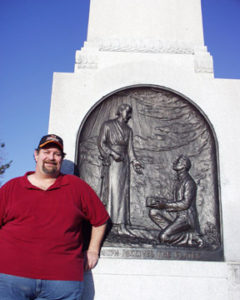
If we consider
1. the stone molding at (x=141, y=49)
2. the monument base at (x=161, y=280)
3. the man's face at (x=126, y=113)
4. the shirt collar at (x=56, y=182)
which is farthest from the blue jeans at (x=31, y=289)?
the stone molding at (x=141, y=49)

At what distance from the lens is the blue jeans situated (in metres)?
2.62

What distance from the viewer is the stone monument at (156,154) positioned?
12.5ft

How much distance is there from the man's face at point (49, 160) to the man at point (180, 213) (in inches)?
67.7

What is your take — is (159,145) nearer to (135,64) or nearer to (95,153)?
(95,153)

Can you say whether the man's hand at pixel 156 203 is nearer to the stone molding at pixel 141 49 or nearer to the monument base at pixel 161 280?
the monument base at pixel 161 280

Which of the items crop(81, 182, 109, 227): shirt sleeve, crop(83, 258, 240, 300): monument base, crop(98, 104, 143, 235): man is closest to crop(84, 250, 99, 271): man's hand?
crop(83, 258, 240, 300): monument base

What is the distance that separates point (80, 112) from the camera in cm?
457

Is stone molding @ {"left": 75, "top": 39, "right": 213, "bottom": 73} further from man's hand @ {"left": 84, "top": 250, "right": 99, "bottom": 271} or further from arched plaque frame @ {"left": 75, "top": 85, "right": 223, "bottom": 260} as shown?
man's hand @ {"left": 84, "top": 250, "right": 99, "bottom": 271}

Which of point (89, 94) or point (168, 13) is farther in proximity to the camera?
point (168, 13)

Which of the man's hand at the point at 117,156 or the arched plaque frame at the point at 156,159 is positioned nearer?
the arched plaque frame at the point at 156,159

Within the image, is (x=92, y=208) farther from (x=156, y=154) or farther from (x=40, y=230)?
(x=156, y=154)

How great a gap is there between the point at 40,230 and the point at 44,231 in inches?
1.6

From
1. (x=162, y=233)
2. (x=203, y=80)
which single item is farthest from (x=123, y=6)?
(x=162, y=233)

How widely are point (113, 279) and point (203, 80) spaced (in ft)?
11.4
